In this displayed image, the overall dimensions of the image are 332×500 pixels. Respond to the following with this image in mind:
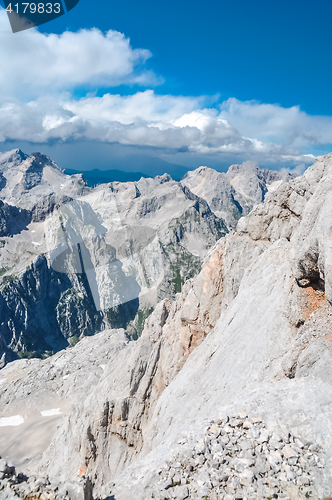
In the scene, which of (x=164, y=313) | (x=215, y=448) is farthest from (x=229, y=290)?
(x=215, y=448)

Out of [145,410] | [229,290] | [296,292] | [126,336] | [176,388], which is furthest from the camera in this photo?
[126,336]

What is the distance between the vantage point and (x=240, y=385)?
1625cm

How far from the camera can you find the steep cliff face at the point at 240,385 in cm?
1094

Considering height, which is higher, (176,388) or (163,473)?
(163,473)

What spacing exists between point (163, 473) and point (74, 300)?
198m

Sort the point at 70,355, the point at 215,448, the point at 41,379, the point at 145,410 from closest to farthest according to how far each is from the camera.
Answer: the point at 215,448 < the point at 145,410 < the point at 41,379 < the point at 70,355

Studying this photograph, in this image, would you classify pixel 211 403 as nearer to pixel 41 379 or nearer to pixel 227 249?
pixel 227 249

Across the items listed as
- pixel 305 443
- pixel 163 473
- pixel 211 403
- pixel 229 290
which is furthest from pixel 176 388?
pixel 305 443

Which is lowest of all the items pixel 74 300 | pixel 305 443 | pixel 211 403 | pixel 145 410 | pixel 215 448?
pixel 74 300

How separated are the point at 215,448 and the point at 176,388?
46.1ft

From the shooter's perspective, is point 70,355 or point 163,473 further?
point 70,355

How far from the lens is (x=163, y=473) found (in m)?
12.3

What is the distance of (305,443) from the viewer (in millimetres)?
10719

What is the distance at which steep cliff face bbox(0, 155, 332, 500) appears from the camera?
35.9 feet
